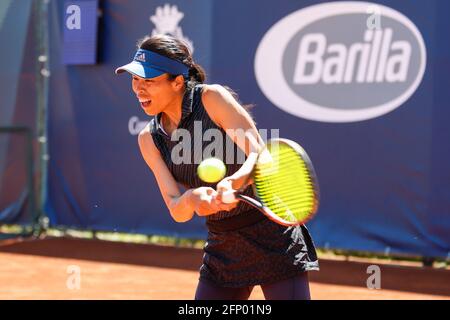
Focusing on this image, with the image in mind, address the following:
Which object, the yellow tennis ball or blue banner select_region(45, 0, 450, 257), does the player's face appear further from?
blue banner select_region(45, 0, 450, 257)

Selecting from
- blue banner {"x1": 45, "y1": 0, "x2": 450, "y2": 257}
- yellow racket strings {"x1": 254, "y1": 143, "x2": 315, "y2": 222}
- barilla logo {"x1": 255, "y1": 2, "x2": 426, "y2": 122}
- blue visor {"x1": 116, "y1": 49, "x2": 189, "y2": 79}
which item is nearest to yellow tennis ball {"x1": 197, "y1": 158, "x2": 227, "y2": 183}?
yellow racket strings {"x1": 254, "y1": 143, "x2": 315, "y2": 222}

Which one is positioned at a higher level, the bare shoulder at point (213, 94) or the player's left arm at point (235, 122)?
the bare shoulder at point (213, 94)

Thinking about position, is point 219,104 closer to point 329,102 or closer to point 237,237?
point 237,237

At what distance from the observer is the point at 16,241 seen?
788cm

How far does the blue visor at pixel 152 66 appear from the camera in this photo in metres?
2.48

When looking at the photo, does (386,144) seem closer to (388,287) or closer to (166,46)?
(388,287)

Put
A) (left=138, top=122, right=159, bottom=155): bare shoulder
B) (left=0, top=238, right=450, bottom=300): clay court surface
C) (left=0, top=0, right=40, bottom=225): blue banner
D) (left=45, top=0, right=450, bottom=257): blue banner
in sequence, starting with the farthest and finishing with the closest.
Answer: (left=0, top=0, right=40, bottom=225): blue banner < (left=45, top=0, right=450, bottom=257): blue banner < (left=0, top=238, right=450, bottom=300): clay court surface < (left=138, top=122, right=159, bottom=155): bare shoulder

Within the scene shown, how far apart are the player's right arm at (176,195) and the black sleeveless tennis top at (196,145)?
0.04m

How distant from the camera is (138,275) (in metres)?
5.90

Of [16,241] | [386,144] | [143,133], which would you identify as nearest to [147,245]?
[16,241]

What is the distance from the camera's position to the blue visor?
248 centimetres

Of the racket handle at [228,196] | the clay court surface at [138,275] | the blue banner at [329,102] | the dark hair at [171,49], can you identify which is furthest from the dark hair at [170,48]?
the blue banner at [329,102]

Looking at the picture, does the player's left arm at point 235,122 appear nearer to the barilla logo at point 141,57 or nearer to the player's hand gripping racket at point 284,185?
the player's hand gripping racket at point 284,185

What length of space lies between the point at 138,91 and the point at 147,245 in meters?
5.28
